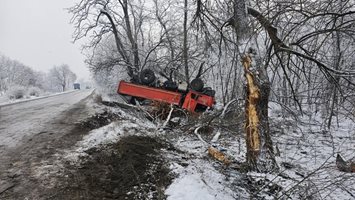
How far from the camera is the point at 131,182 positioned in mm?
4496

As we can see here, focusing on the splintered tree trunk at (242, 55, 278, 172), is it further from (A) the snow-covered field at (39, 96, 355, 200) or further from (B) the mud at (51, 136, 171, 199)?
(B) the mud at (51, 136, 171, 199)

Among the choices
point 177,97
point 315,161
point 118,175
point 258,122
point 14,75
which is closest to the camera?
point 118,175

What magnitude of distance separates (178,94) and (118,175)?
792cm

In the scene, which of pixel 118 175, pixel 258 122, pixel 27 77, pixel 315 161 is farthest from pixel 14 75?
pixel 258 122

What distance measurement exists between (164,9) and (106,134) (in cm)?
1569

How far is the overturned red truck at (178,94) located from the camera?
12.2 m

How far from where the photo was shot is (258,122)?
5492 mm

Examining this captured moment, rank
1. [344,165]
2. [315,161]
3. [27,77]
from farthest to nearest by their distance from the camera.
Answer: [27,77] < [315,161] < [344,165]

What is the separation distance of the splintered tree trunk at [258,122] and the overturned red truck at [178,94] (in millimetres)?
6441

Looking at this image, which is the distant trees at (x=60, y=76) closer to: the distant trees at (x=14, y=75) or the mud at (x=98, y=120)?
the distant trees at (x=14, y=75)

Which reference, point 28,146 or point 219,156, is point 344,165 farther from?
point 28,146

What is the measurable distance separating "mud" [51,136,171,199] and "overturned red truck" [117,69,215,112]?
6055 millimetres

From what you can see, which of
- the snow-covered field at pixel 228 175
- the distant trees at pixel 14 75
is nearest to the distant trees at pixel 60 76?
the distant trees at pixel 14 75

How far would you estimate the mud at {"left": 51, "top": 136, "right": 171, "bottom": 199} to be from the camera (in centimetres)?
407
